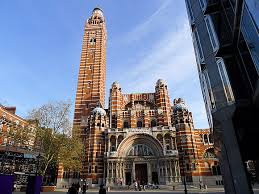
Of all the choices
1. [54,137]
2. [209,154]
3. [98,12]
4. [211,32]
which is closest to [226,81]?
[211,32]

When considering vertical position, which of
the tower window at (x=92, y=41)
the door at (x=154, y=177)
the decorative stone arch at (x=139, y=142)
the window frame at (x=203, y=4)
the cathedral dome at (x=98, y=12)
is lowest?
the door at (x=154, y=177)

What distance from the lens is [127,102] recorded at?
51656 millimetres

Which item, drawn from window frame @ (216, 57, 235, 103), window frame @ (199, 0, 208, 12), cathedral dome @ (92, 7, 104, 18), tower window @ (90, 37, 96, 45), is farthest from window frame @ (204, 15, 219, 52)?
cathedral dome @ (92, 7, 104, 18)

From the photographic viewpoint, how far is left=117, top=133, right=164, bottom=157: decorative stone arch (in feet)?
131

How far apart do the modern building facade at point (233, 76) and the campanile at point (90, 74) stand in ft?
128

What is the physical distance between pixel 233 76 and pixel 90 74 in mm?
46716

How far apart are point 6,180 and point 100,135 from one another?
33101 mm

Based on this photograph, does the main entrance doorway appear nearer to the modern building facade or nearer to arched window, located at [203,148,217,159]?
arched window, located at [203,148,217,159]

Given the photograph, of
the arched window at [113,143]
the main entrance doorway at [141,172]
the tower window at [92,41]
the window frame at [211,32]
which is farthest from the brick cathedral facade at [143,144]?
the window frame at [211,32]

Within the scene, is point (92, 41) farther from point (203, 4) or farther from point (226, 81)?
point (226, 81)

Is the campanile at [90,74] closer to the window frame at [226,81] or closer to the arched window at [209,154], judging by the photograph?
the arched window at [209,154]

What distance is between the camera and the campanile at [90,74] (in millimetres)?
51094

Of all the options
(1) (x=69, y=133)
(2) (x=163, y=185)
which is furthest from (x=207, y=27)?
(2) (x=163, y=185)

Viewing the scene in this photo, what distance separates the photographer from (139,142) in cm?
4156
